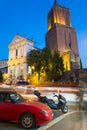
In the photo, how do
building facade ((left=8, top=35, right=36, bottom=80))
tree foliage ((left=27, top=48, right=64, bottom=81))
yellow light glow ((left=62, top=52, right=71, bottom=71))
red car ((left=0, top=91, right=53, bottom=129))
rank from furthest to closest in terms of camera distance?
yellow light glow ((left=62, top=52, right=71, bottom=71))
building facade ((left=8, top=35, right=36, bottom=80))
tree foliage ((left=27, top=48, right=64, bottom=81))
red car ((left=0, top=91, right=53, bottom=129))

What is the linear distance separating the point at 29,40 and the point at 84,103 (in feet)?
173

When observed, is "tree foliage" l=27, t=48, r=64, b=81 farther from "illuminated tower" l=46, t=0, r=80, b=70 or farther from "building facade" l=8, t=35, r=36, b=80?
"illuminated tower" l=46, t=0, r=80, b=70

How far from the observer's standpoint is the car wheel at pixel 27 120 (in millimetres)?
8500

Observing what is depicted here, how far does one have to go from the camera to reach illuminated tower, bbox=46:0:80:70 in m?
71.2

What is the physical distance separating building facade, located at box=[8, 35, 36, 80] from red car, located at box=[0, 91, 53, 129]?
5414 cm

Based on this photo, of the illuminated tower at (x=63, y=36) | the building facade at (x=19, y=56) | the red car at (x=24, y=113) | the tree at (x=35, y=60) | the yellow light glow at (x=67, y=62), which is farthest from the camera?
the illuminated tower at (x=63, y=36)

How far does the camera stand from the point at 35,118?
8.47 meters

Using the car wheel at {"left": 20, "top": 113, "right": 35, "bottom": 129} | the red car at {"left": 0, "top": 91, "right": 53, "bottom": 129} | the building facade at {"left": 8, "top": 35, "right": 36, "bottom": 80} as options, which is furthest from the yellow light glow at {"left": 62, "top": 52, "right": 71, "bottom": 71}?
the car wheel at {"left": 20, "top": 113, "right": 35, "bottom": 129}

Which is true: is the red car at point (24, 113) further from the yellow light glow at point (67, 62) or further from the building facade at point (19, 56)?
the yellow light glow at point (67, 62)

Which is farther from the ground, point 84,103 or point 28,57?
point 28,57

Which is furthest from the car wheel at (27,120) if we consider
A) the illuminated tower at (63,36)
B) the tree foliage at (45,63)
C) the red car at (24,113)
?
the illuminated tower at (63,36)

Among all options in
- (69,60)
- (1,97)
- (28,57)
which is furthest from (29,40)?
(1,97)

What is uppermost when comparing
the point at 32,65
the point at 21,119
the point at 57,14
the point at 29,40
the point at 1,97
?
the point at 57,14

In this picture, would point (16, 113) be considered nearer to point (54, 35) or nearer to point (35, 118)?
point (35, 118)
